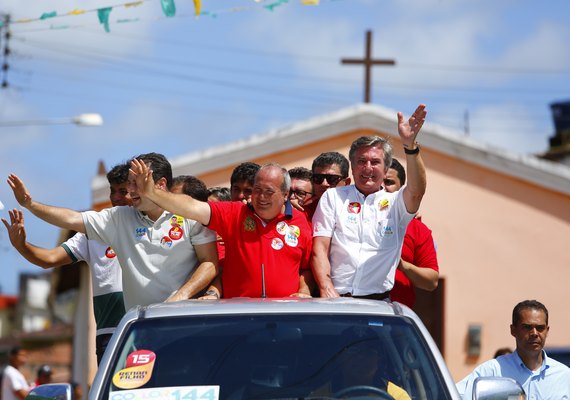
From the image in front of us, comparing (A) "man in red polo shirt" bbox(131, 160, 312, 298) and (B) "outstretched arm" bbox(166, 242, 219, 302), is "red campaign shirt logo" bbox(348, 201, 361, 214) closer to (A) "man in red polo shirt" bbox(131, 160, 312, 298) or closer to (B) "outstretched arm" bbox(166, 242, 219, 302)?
(A) "man in red polo shirt" bbox(131, 160, 312, 298)

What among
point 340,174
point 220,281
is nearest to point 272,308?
point 220,281

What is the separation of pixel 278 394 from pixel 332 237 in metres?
2.01

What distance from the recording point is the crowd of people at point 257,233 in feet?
22.1

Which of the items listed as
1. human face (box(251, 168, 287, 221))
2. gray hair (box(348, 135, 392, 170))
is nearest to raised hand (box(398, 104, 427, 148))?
gray hair (box(348, 135, 392, 170))

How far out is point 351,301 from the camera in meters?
5.86

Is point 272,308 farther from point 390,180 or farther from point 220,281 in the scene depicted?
point 390,180

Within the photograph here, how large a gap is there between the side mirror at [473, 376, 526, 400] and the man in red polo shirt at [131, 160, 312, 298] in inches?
67.9

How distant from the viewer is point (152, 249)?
6902 mm

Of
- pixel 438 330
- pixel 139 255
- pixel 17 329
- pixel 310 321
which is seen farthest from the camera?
pixel 17 329

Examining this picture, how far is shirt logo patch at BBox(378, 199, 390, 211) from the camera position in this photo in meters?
7.14

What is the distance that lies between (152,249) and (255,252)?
24.7 inches

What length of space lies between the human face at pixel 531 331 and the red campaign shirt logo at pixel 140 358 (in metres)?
3.04

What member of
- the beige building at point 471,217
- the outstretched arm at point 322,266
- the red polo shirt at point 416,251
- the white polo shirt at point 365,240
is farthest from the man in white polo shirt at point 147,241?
the beige building at point 471,217

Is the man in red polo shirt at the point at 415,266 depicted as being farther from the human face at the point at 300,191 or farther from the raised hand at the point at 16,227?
the raised hand at the point at 16,227
